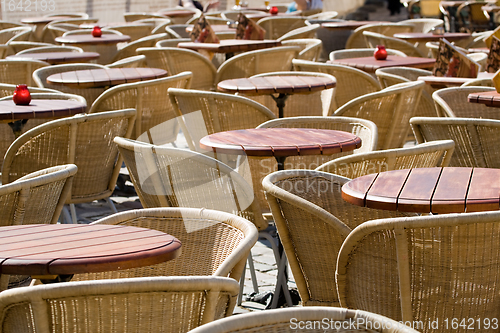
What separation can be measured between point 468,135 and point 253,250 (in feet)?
4.38

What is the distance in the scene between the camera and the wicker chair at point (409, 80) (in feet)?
16.6

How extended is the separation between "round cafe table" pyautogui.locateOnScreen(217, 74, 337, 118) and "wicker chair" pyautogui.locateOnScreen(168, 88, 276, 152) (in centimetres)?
50

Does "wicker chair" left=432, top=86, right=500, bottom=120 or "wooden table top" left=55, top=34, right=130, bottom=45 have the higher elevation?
"wicker chair" left=432, top=86, right=500, bottom=120

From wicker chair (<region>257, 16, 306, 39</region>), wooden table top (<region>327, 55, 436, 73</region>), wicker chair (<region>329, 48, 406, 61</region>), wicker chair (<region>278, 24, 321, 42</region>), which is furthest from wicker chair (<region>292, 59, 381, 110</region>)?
wicker chair (<region>257, 16, 306, 39</region>)

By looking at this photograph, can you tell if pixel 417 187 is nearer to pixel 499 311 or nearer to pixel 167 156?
pixel 499 311

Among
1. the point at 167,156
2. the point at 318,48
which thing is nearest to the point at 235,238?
the point at 167,156

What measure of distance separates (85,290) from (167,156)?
1486 mm

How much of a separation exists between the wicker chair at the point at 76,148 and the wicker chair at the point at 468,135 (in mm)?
1419

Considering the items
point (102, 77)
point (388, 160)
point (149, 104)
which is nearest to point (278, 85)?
point (149, 104)

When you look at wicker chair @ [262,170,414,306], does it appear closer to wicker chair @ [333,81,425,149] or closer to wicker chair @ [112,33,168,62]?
A: wicker chair @ [333,81,425,149]

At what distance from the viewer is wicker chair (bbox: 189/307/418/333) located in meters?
1.23

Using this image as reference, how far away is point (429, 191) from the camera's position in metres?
2.26

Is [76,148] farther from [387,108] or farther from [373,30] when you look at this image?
[373,30]

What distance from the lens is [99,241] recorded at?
1.99 m
